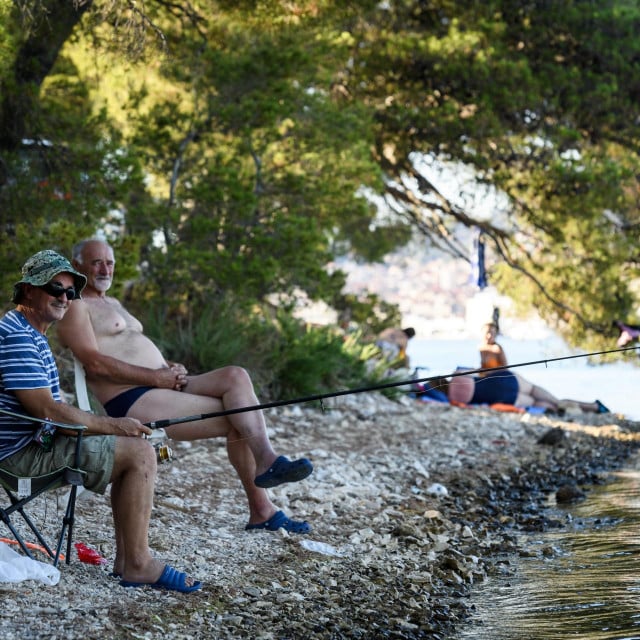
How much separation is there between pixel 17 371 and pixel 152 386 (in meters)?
1.17

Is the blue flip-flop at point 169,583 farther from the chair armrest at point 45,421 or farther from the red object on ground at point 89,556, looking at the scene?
the chair armrest at point 45,421

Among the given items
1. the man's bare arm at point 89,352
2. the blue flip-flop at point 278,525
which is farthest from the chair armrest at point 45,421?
the blue flip-flop at point 278,525

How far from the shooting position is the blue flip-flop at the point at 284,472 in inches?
186

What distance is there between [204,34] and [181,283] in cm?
249

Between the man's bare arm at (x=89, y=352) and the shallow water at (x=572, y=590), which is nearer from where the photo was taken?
the shallow water at (x=572, y=590)

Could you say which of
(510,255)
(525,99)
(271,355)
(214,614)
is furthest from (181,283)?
(510,255)

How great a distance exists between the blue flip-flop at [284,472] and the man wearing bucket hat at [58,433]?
80 centimetres

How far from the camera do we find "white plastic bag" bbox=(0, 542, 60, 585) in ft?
12.6

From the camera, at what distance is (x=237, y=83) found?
35.0 ft

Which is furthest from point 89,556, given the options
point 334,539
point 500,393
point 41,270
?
point 500,393

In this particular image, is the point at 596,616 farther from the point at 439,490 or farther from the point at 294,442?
the point at 294,442

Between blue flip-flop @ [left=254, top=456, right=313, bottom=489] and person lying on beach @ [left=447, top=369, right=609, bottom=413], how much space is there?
306 inches

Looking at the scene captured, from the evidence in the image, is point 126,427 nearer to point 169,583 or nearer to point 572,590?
point 169,583

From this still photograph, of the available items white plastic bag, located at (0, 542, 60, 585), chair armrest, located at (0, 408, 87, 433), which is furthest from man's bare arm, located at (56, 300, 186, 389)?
white plastic bag, located at (0, 542, 60, 585)
